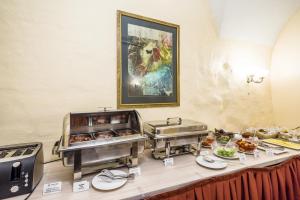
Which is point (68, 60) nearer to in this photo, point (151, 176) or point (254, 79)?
point (151, 176)

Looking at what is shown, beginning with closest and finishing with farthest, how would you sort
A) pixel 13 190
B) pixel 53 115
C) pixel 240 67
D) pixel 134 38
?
1. pixel 13 190
2. pixel 53 115
3. pixel 134 38
4. pixel 240 67

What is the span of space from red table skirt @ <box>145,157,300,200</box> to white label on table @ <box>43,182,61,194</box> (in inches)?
18.0

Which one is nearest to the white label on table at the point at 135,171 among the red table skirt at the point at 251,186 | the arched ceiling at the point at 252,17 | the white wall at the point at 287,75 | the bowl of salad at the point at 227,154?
the red table skirt at the point at 251,186

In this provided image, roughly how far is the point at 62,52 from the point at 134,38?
0.56m

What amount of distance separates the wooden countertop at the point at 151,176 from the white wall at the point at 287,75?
1091 millimetres

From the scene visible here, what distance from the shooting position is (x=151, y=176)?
3.02 feet

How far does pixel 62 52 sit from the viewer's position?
45.1 inches

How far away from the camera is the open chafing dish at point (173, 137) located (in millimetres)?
A: 1095

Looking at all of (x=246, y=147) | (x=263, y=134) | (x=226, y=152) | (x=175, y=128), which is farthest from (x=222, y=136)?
(x=175, y=128)

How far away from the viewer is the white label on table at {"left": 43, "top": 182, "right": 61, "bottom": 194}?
0.77 meters

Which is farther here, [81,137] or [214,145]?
[214,145]

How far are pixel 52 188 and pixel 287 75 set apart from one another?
264 centimetres

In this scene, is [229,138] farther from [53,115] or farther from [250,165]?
[53,115]

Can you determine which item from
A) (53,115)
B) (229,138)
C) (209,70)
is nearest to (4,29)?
(53,115)
